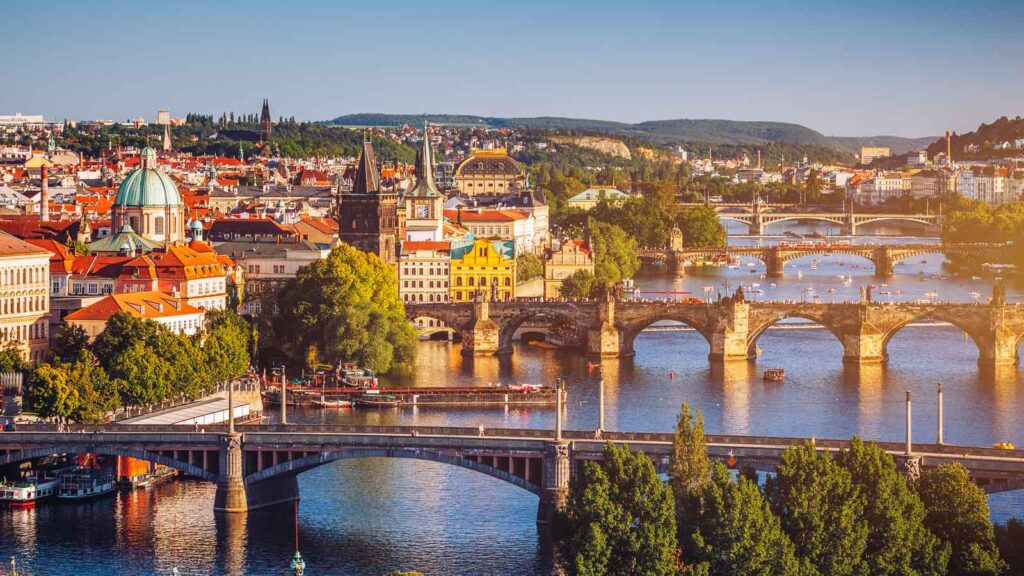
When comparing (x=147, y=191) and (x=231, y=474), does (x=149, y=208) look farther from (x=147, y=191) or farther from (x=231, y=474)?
(x=231, y=474)

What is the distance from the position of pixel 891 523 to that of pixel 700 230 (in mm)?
76464

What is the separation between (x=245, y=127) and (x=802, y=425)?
12635 cm

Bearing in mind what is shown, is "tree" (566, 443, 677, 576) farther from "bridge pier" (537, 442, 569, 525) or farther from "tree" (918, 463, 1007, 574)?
"tree" (918, 463, 1007, 574)

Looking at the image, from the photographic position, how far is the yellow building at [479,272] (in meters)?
72.0

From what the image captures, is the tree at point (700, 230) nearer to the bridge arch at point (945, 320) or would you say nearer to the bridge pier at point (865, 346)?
the bridge arch at point (945, 320)

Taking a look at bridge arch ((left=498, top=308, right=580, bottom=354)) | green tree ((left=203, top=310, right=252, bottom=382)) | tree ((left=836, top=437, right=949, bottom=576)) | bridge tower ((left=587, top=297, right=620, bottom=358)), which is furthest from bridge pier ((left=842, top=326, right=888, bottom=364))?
tree ((left=836, top=437, right=949, bottom=576))

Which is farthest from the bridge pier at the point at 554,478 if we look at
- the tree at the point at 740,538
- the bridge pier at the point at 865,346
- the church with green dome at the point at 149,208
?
the church with green dome at the point at 149,208

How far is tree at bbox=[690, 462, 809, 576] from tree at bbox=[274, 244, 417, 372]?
88.0ft

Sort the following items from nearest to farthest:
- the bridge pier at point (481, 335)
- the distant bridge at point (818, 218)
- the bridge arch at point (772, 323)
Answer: the bridge arch at point (772, 323), the bridge pier at point (481, 335), the distant bridge at point (818, 218)

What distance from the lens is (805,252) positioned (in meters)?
98.9

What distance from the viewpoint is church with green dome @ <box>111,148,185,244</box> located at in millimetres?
67875

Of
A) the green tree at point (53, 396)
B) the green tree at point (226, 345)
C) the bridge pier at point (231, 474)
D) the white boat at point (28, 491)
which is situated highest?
the green tree at point (226, 345)

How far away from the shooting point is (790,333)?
69.1 meters

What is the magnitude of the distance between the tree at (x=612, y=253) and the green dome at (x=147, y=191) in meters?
16.0
